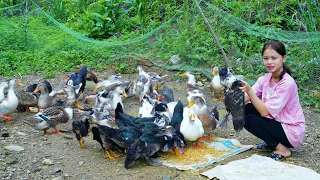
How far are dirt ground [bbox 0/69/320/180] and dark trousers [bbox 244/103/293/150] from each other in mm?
253

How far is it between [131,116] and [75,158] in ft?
2.96

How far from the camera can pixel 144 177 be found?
4.74 metres

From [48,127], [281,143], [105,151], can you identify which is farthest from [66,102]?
[281,143]

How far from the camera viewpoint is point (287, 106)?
5.00m

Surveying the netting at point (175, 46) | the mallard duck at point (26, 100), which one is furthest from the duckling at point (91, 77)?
the mallard duck at point (26, 100)

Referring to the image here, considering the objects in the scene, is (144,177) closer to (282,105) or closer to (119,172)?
(119,172)

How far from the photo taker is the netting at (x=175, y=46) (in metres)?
7.66

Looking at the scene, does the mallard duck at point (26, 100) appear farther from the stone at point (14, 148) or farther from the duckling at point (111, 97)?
the stone at point (14, 148)

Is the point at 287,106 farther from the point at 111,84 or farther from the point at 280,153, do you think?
the point at 111,84

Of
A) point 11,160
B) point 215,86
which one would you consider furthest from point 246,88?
point 11,160

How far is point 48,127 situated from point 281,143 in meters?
2.98

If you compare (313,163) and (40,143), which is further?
(40,143)

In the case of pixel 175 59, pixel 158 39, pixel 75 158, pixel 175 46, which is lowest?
pixel 75 158

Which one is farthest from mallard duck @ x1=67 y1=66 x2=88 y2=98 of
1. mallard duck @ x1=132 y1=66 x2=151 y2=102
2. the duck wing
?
the duck wing
